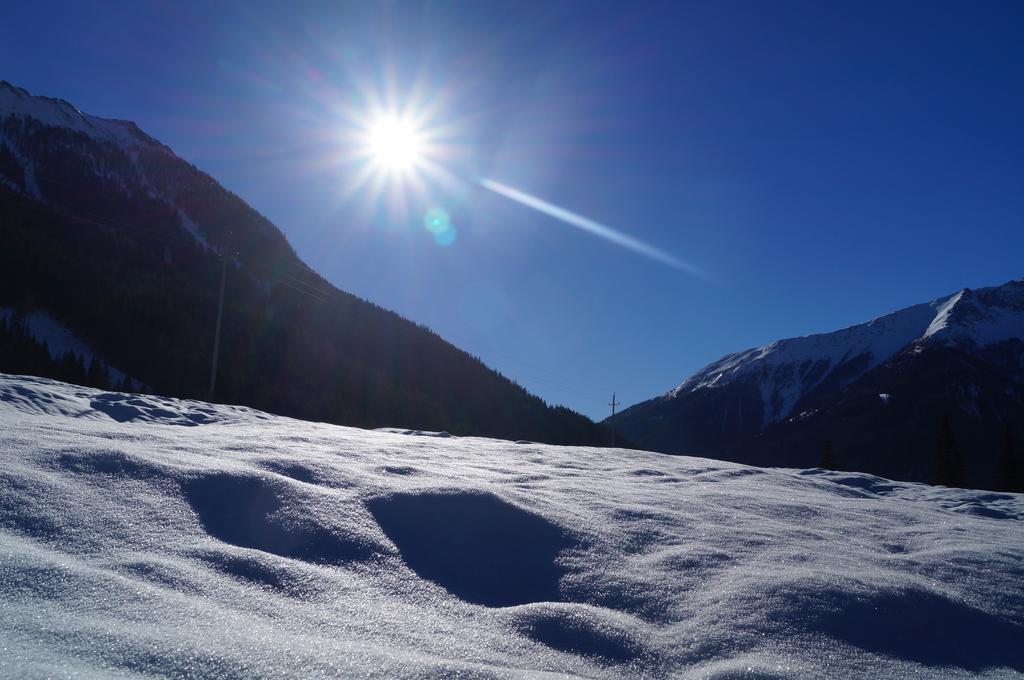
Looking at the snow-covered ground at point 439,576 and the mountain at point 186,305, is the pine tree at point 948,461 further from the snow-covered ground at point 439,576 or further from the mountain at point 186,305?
the snow-covered ground at point 439,576

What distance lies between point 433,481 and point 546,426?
5071 centimetres

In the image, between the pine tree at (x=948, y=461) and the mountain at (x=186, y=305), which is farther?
the pine tree at (x=948, y=461)

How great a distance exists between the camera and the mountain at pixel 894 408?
349ft

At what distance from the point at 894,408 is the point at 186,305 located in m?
130

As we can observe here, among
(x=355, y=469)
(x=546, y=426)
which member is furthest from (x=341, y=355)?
(x=355, y=469)

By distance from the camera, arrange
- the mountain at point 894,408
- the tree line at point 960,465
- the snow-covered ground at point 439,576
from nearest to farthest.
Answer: the snow-covered ground at point 439,576
the tree line at point 960,465
the mountain at point 894,408

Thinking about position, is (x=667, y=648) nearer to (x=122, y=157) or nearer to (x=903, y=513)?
(x=903, y=513)

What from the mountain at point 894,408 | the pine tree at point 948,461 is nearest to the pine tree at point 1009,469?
the pine tree at point 948,461

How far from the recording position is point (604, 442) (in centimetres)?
5806

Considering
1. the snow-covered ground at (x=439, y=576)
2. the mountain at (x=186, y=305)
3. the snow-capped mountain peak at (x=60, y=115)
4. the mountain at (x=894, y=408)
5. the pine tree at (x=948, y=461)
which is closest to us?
the snow-covered ground at (x=439, y=576)

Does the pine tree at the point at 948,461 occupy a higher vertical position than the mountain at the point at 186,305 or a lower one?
lower

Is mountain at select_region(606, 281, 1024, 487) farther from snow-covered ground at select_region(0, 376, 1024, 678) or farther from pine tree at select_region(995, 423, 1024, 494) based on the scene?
snow-covered ground at select_region(0, 376, 1024, 678)

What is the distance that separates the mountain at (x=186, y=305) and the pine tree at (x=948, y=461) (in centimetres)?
2749

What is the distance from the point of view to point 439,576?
2.99 meters
